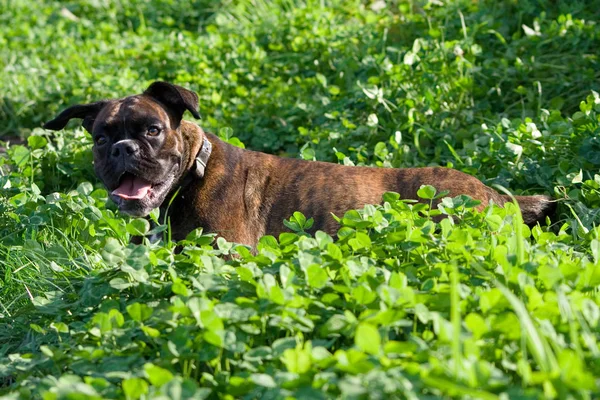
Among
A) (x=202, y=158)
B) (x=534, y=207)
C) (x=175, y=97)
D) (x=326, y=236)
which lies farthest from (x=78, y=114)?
(x=534, y=207)

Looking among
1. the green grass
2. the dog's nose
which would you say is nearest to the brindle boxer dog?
the dog's nose

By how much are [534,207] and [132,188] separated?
237 cm

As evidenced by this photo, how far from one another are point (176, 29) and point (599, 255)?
24.0 feet

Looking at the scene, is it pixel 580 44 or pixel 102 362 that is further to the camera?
pixel 580 44

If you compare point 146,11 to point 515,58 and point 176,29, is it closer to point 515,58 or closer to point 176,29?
point 176,29

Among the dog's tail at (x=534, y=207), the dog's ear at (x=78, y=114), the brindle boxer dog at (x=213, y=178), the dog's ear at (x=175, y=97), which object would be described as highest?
the dog's ear at (x=175, y=97)

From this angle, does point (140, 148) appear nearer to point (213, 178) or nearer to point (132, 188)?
point (132, 188)

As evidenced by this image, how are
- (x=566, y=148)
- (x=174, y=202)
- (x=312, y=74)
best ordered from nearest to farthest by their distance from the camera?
(x=174, y=202), (x=566, y=148), (x=312, y=74)

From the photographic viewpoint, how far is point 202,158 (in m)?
5.31

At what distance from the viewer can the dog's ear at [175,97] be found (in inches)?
205

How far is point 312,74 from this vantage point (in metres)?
8.09

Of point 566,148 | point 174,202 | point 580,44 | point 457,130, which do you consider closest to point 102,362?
point 174,202

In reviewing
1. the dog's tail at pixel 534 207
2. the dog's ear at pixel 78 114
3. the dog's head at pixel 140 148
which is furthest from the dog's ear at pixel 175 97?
the dog's tail at pixel 534 207

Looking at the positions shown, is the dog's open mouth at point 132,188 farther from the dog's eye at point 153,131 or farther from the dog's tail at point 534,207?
the dog's tail at point 534,207
